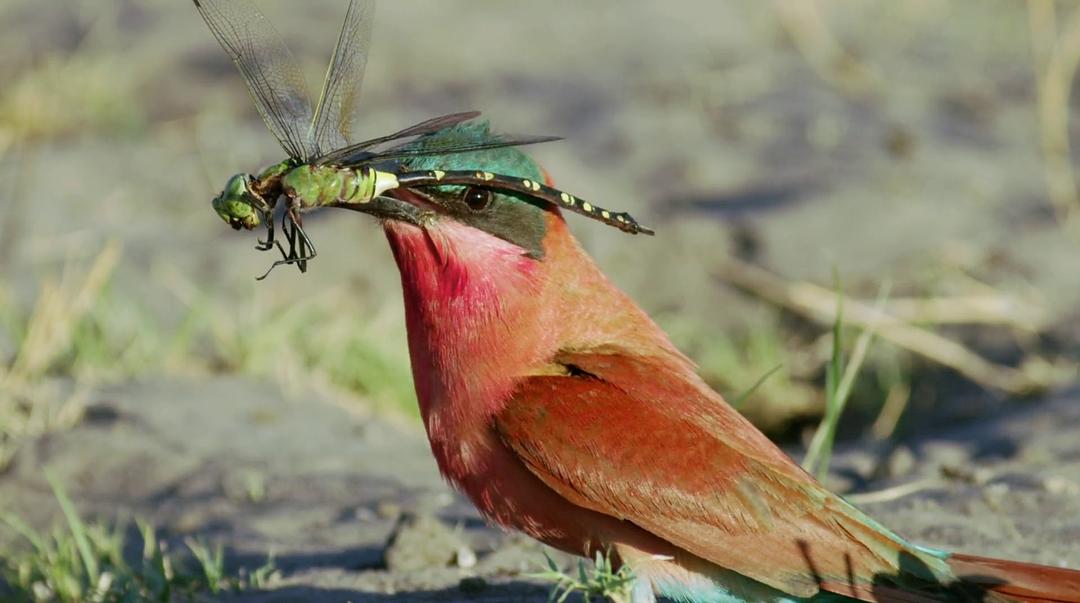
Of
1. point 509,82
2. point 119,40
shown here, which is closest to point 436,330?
point 509,82

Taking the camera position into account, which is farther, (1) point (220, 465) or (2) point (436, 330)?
(1) point (220, 465)

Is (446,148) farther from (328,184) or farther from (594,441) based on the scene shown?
(594,441)

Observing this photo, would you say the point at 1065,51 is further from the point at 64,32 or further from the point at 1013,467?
the point at 64,32

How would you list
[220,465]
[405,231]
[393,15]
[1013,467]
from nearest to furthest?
[405,231]
[1013,467]
[220,465]
[393,15]

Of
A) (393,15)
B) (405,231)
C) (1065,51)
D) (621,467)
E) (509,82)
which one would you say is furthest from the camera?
(393,15)

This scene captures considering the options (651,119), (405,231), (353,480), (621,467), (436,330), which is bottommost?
(353,480)

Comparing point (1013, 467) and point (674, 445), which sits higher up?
point (674, 445)
